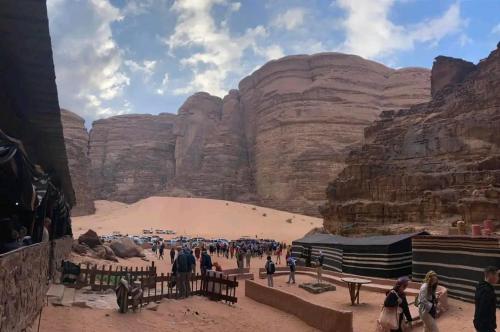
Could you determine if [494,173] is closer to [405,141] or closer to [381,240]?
[405,141]

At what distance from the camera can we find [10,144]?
655cm

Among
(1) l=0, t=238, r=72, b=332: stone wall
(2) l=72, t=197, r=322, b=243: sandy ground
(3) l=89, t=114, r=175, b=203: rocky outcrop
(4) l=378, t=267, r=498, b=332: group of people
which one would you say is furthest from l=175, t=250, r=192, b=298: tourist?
(3) l=89, t=114, r=175, b=203: rocky outcrop

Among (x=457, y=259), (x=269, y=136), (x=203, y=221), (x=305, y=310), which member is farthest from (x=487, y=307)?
(x=269, y=136)

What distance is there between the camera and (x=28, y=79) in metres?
7.75

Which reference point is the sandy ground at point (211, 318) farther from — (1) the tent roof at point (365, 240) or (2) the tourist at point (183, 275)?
(1) the tent roof at point (365, 240)

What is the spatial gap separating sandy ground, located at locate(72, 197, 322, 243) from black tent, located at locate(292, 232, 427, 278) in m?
33.7

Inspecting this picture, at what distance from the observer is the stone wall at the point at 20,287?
547 cm

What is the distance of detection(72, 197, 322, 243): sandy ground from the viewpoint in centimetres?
6378

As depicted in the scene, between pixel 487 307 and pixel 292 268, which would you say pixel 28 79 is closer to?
pixel 487 307

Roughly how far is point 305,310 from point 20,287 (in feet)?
24.8

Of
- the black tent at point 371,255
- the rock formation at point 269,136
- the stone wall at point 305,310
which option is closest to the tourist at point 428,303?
the stone wall at point 305,310

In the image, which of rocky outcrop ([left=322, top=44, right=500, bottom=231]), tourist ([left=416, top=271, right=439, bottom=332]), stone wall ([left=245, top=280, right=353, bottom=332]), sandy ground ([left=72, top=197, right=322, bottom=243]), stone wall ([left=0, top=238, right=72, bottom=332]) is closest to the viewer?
stone wall ([left=0, top=238, right=72, bottom=332])

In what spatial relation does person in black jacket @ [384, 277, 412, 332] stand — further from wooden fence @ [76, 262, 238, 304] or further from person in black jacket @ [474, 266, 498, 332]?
wooden fence @ [76, 262, 238, 304]

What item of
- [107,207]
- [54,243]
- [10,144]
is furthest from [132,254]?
[107,207]
